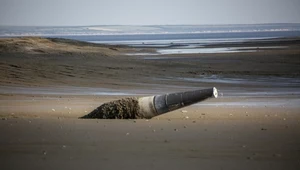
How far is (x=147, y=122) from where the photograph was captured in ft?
35.1

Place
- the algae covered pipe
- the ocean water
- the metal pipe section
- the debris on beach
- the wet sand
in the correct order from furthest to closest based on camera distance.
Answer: the ocean water < the debris on beach < the algae covered pipe < the metal pipe section < the wet sand

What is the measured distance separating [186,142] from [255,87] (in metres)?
9.95

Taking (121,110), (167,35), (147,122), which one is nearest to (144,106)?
(121,110)

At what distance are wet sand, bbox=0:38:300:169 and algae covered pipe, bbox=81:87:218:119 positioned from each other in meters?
0.22

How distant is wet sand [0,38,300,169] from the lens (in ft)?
25.8

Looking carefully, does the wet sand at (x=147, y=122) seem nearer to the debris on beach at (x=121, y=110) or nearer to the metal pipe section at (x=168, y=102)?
the metal pipe section at (x=168, y=102)

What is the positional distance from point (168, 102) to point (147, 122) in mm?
710

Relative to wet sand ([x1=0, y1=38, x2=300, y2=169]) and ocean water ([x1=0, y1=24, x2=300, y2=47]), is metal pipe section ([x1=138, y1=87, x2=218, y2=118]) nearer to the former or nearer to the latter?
wet sand ([x1=0, y1=38, x2=300, y2=169])

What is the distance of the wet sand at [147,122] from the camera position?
7.85 m

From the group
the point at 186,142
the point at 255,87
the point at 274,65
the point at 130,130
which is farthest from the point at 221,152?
the point at 274,65

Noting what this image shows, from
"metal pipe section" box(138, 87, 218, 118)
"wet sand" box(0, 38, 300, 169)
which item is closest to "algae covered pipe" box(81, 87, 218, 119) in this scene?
"metal pipe section" box(138, 87, 218, 118)

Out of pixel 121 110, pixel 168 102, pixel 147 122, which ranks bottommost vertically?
pixel 147 122

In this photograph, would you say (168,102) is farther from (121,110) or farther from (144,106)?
(121,110)

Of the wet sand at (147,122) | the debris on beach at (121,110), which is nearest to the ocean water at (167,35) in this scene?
the wet sand at (147,122)
